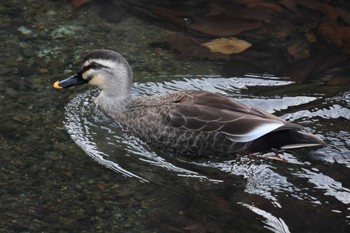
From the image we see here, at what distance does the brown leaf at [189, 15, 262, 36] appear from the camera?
1082cm

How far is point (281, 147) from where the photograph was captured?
7.91m

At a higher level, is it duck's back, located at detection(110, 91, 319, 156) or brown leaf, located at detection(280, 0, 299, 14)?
brown leaf, located at detection(280, 0, 299, 14)

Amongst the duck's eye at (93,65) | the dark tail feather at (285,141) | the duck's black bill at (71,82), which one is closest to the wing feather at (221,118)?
the dark tail feather at (285,141)

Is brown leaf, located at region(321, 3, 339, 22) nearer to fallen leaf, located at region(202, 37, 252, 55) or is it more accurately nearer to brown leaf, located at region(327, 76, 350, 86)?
fallen leaf, located at region(202, 37, 252, 55)

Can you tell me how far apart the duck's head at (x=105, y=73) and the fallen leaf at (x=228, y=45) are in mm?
1846

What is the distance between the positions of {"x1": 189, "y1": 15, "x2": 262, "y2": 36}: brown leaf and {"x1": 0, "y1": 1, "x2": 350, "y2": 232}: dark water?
886 mm

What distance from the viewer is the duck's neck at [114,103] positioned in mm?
→ 8969

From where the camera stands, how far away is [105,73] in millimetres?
9008

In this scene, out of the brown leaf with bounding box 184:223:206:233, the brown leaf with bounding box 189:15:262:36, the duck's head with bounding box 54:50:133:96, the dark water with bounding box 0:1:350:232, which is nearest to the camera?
the brown leaf with bounding box 184:223:206:233

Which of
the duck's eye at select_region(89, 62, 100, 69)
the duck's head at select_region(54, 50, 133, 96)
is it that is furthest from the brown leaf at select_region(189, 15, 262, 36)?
the duck's eye at select_region(89, 62, 100, 69)

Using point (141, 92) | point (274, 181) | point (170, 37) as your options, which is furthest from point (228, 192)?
point (170, 37)

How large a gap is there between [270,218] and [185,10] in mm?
5198

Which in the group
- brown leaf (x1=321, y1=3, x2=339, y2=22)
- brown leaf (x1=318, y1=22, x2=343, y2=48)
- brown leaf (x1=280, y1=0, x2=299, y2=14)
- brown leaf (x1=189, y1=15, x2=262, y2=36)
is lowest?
brown leaf (x1=189, y1=15, x2=262, y2=36)

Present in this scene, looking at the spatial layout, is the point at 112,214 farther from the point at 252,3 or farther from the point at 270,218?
the point at 252,3
